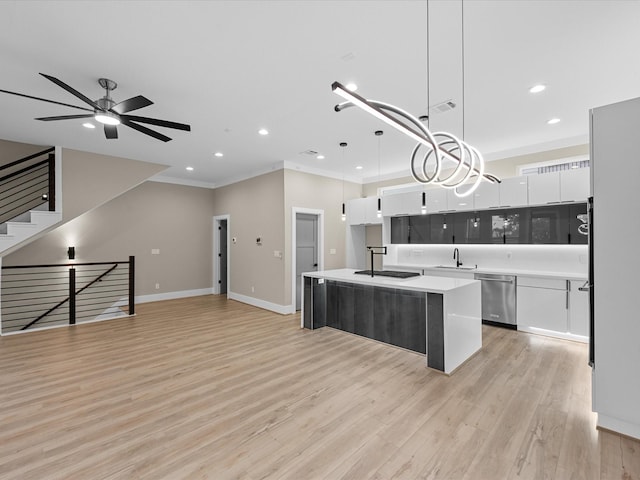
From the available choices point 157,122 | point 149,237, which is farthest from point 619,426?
point 149,237

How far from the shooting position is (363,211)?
703 centimetres

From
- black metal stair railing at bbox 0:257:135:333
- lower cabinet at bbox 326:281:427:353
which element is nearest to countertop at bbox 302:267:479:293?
lower cabinet at bbox 326:281:427:353

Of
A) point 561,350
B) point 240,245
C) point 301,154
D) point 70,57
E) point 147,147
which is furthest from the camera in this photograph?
point 240,245

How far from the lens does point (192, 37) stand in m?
2.44

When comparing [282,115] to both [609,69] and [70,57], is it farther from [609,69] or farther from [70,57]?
[609,69]

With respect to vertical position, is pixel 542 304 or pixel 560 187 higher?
pixel 560 187

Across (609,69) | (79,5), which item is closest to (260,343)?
(79,5)

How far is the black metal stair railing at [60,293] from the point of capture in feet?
17.6

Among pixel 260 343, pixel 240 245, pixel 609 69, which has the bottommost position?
pixel 260 343

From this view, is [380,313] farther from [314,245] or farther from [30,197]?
[30,197]

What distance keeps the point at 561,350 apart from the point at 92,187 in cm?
801

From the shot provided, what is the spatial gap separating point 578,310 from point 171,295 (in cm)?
825

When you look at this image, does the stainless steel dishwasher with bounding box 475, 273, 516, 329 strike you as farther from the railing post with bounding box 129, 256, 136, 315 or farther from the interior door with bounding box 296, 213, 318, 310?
the railing post with bounding box 129, 256, 136, 315

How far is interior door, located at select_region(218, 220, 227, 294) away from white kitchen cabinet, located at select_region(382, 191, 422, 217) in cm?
458
